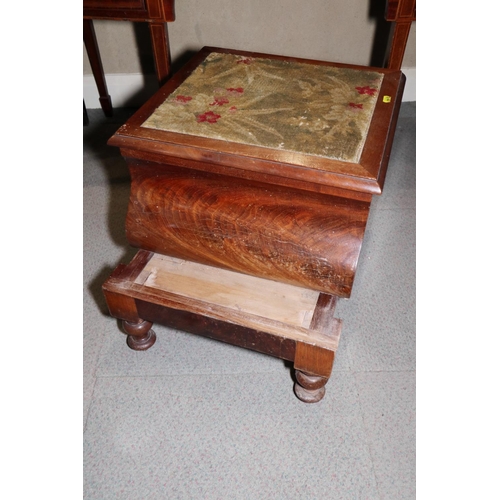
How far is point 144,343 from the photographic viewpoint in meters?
1.14

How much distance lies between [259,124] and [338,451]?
2.34 feet

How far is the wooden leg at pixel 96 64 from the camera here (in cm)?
165

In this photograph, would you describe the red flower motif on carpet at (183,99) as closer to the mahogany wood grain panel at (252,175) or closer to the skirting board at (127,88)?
the mahogany wood grain panel at (252,175)

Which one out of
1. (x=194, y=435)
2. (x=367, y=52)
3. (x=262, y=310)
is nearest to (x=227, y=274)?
(x=262, y=310)

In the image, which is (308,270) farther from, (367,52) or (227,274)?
(367,52)

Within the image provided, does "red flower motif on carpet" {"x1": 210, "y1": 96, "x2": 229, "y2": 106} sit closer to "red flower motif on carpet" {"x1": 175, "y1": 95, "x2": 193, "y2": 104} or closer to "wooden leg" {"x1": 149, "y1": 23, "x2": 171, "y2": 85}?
"red flower motif on carpet" {"x1": 175, "y1": 95, "x2": 193, "y2": 104}

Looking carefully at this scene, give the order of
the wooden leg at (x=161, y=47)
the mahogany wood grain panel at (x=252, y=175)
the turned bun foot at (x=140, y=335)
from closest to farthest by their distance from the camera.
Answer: the mahogany wood grain panel at (x=252, y=175)
the turned bun foot at (x=140, y=335)
the wooden leg at (x=161, y=47)

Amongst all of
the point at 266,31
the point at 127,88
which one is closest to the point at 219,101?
the point at 266,31

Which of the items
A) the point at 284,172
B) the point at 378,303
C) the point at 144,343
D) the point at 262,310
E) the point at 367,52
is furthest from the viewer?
the point at 367,52

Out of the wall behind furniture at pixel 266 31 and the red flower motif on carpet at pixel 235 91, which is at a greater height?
the red flower motif on carpet at pixel 235 91

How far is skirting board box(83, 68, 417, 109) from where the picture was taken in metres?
1.94

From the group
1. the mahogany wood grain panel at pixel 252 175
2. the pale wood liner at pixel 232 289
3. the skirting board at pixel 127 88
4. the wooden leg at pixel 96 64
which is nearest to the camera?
the mahogany wood grain panel at pixel 252 175

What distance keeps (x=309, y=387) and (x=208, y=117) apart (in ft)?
2.07

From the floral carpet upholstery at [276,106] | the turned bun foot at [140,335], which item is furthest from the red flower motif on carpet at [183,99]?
the turned bun foot at [140,335]
